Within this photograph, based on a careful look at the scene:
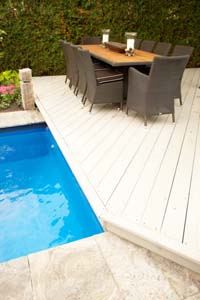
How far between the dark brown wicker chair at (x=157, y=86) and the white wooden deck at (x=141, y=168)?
27cm

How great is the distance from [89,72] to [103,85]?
0.97 ft

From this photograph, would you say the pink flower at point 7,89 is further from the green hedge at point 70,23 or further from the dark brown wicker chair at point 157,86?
the dark brown wicker chair at point 157,86

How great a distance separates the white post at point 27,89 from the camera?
456cm

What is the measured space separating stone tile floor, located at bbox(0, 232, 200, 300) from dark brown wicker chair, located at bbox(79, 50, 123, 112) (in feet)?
8.75

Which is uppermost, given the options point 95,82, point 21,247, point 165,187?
point 95,82

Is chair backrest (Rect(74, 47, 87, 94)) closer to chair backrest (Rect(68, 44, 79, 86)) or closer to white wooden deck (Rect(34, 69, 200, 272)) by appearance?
Answer: chair backrest (Rect(68, 44, 79, 86))

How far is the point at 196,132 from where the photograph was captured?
3561 millimetres

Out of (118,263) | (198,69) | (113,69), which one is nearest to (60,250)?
(118,263)

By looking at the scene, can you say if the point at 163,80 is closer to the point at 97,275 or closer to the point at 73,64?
the point at 73,64

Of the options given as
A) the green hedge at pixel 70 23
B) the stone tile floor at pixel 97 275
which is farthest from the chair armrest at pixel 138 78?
the green hedge at pixel 70 23

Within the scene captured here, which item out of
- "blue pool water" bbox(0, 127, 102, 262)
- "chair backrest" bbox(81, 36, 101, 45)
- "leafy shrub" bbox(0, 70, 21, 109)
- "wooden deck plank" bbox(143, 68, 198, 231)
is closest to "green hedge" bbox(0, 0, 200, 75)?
"chair backrest" bbox(81, 36, 101, 45)

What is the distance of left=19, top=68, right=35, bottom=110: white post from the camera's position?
4559 millimetres

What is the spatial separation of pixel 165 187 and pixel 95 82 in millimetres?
2211

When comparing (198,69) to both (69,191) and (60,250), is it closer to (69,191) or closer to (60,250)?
(69,191)
